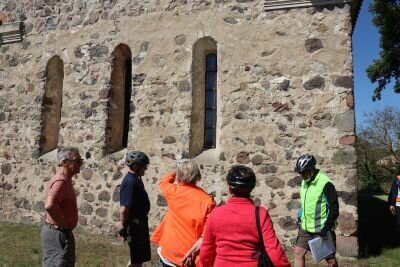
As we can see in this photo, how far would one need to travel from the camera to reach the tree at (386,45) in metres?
14.6

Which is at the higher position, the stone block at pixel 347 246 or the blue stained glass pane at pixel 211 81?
the blue stained glass pane at pixel 211 81

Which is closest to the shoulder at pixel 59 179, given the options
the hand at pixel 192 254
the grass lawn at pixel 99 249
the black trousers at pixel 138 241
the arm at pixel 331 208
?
the black trousers at pixel 138 241

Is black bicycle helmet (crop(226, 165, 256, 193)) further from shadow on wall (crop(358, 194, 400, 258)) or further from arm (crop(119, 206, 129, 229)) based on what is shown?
shadow on wall (crop(358, 194, 400, 258))

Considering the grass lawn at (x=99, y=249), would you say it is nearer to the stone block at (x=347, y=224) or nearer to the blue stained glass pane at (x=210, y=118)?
the stone block at (x=347, y=224)

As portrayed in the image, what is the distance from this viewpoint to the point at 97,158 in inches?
328

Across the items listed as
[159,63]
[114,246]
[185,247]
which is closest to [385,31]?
[159,63]

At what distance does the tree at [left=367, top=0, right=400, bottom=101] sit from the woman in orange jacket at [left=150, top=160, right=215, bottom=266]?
1360 centimetres

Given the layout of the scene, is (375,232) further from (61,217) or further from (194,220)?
(61,217)

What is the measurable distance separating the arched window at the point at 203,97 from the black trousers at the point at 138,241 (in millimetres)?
3382

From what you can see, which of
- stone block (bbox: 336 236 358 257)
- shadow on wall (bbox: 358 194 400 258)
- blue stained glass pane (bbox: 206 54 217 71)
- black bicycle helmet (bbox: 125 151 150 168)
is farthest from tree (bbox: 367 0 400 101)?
black bicycle helmet (bbox: 125 151 150 168)

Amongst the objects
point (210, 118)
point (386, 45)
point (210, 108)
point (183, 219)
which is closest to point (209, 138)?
point (210, 118)

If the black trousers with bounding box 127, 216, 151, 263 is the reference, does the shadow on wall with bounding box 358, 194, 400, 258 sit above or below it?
below

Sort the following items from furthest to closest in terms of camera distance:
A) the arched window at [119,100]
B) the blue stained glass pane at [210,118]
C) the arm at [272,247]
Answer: the arched window at [119,100]
the blue stained glass pane at [210,118]
the arm at [272,247]

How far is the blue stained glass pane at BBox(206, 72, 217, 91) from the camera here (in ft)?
25.9
